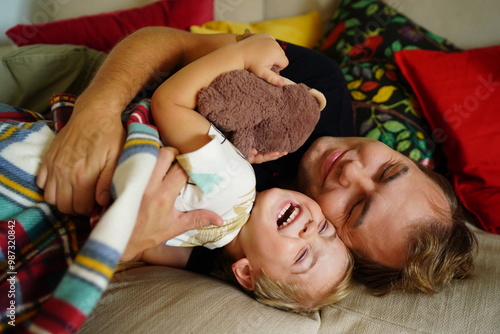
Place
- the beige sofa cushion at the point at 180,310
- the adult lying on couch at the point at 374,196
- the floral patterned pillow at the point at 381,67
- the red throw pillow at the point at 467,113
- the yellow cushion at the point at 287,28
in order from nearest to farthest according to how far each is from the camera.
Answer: the beige sofa cushion at the point at 180,310
the adult lying on couch at the point at 374,196
the red throw pillow at the point at 467,113
the floral patterned pillow at the point at 381,67
the yellow cushion at the point at 287,28

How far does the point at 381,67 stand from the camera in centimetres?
162

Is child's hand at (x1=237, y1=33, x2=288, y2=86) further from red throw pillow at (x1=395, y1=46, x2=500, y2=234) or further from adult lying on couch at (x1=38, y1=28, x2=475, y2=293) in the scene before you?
red throw pillow at (x1=395, y1=46, x2=500, y2=234)

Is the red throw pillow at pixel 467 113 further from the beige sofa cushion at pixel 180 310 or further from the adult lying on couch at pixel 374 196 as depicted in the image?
the beige sofa cushion at pixel 180 310

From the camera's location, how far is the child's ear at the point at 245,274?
1.03 metres

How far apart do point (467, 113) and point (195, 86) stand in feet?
3.41

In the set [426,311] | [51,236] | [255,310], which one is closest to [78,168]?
[51,236]

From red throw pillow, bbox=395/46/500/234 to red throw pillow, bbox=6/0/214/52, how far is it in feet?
3.16

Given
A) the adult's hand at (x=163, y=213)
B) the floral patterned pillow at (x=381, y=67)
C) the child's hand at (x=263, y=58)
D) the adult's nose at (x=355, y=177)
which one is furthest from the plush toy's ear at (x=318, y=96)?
the floral patterned pillow at (x=381, y=67)

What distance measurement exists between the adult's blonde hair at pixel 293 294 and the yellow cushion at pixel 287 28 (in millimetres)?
1194

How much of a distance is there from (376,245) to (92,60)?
126 centimetres

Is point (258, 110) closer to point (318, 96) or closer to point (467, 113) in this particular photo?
point (318, 96)

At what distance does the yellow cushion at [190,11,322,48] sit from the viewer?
5.87 ft

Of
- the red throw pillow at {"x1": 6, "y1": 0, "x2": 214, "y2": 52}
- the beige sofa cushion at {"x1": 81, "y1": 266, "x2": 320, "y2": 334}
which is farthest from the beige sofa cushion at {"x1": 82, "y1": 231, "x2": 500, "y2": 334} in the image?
the red throw pillow at {"x1": 6, "y1": 0, "x2": 214, "y2": 52}

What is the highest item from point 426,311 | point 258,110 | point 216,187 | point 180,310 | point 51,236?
point 258,110
